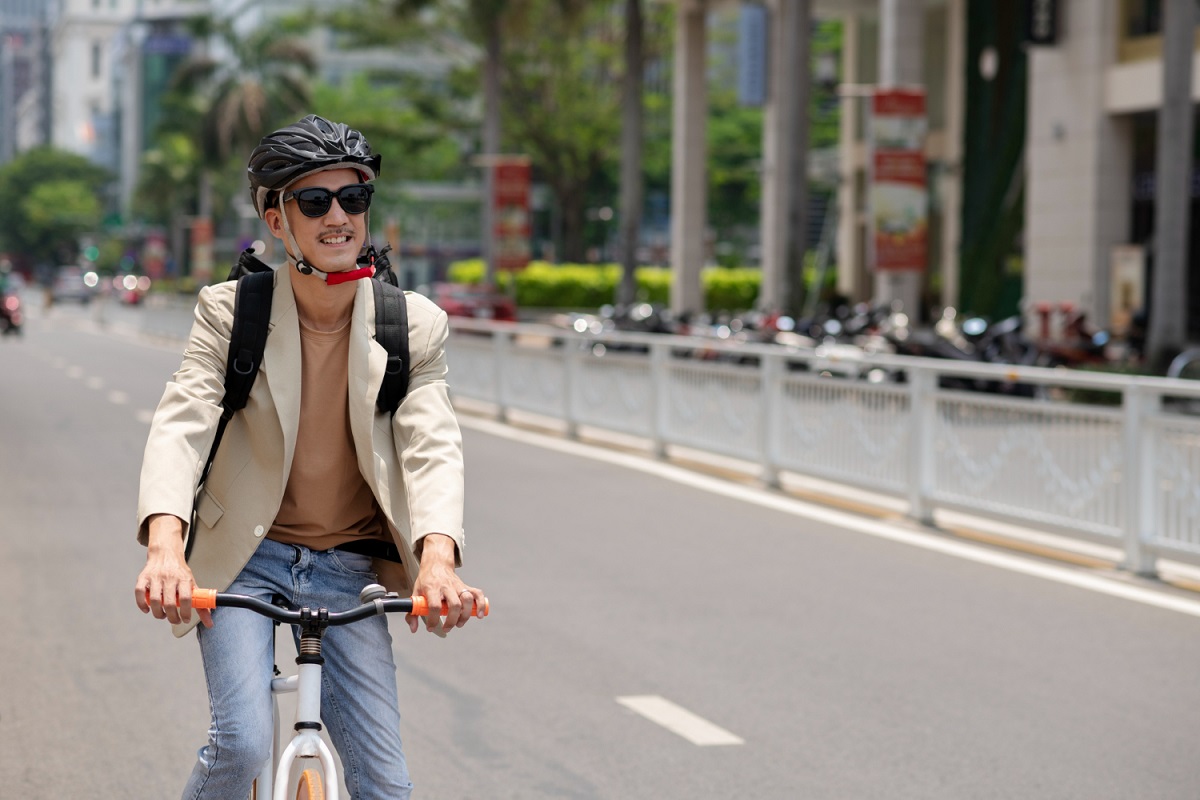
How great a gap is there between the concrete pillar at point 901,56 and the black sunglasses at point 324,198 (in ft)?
89.1

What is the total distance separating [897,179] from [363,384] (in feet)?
77.5

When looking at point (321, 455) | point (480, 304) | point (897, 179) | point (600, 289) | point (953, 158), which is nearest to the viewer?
point (321, 455)

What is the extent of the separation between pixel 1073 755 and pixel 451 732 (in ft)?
6.90

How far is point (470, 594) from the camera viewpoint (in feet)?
11.5

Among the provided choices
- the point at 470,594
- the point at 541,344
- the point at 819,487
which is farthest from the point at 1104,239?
the point at 470,594

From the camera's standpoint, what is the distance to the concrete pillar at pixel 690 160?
1919 inches

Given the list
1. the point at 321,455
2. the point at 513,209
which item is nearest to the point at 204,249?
the point at 513,209

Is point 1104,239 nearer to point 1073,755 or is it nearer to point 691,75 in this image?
point 691,75

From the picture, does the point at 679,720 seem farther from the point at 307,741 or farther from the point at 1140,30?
the point at 1140,30

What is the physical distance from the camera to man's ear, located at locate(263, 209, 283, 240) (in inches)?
148

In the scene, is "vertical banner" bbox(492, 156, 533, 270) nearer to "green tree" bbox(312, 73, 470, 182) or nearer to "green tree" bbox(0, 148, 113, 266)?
"green tree" bbox(312, 73, 470, 182)

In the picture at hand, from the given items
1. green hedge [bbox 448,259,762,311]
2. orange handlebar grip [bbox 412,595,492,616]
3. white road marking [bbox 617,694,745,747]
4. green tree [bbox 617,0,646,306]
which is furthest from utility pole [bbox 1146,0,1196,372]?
green hedge [bbox 448,259,762,311]

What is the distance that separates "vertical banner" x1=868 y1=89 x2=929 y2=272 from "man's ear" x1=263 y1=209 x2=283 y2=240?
23.3 metres

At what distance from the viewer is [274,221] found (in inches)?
150
